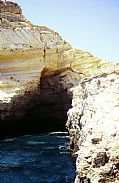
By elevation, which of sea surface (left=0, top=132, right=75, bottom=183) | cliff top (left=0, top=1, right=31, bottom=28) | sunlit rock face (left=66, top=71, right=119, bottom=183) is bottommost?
sea surface (left=0, top=132, right=75, bottom=183)

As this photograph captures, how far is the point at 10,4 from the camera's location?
41.9m

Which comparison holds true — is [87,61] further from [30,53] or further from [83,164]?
Answer: [83,164]

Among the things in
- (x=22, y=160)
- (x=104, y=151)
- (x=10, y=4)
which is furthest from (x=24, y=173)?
(x=10, y=4)

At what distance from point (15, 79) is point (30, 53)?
3.00 metres

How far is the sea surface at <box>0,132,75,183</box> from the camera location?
19016 millimetres

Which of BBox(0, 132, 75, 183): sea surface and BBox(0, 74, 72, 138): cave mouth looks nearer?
BBox(0, 132, 75, 183): sea surface

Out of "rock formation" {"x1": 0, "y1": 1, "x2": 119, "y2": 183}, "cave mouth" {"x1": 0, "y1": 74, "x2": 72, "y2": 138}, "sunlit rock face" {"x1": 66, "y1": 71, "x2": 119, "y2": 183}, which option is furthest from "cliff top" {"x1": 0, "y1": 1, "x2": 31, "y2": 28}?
"sunlit rock face" {"x1": 66, "y1": 71, "x2": 119, "y2": 183}

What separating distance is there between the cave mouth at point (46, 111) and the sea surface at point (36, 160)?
4750 mm

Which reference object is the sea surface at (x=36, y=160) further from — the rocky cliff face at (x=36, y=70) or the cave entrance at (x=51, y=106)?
the cave entrance at (x=51, y=106)

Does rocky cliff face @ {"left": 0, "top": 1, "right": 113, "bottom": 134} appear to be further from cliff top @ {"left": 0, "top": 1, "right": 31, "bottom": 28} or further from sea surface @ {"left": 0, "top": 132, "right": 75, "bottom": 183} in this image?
sea surface @ {"left": 0, "top": 132, "right": 75, "bottom": 183}

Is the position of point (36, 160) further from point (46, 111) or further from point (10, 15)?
point (10, 15)

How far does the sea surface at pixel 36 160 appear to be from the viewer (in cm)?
1902

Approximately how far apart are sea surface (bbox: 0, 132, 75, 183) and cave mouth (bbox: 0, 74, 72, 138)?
475 cm

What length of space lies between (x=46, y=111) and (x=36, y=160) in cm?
1585
